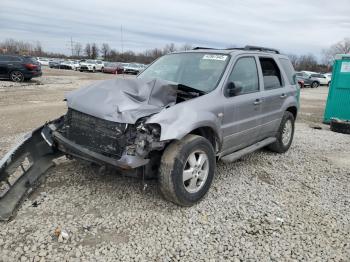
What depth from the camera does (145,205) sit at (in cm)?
387

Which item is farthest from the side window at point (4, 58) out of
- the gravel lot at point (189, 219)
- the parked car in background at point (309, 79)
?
the parked car in background at point (309, 79)

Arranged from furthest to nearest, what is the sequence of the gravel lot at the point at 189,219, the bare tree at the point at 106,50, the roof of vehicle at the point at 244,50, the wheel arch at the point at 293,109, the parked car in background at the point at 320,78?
the bare tree at the point at 106,50
the parked car in background at the point at 320,78
the wheel arch at the point at 293,109
the roof of vehicle at the point at 244,50
the gravel lot at the point at 189,219

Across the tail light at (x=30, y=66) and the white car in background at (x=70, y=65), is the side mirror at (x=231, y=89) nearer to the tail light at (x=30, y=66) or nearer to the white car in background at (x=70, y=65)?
the tail light at (x=30, y=66)

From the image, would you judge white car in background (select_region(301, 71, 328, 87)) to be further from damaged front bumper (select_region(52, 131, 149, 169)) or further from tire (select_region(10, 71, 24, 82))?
damaged front bumper (select_region(52, 131, 149, 169))

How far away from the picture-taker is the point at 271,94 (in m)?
5.40

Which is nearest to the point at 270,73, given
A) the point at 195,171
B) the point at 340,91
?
the point at 195,171

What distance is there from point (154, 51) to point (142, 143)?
71502mm

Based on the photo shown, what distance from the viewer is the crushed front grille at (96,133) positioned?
3.52 metres

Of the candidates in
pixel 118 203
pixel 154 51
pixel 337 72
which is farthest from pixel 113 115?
pixel 154 51

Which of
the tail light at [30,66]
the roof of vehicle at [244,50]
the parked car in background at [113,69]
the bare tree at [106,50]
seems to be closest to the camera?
the roof of vehicle at [244,50]

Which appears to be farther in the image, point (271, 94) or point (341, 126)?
point (341, 126)

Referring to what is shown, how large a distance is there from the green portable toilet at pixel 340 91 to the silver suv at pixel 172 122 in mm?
6531

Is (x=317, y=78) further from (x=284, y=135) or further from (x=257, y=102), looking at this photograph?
(x=257, y=102)

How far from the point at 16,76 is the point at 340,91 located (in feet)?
57.3
